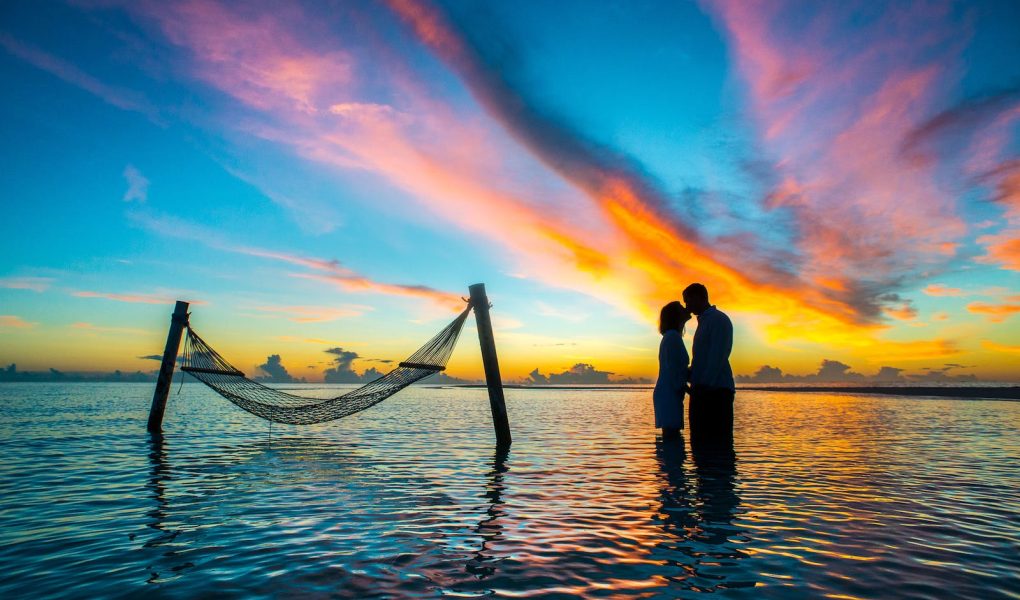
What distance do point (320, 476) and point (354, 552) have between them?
5873 mm

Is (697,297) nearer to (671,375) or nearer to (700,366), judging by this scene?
(700,366)

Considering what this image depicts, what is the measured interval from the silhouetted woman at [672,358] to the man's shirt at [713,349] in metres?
0.73

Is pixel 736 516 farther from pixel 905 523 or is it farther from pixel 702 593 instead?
pixel 702 593

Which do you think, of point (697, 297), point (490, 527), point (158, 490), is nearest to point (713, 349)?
point (697, 297)

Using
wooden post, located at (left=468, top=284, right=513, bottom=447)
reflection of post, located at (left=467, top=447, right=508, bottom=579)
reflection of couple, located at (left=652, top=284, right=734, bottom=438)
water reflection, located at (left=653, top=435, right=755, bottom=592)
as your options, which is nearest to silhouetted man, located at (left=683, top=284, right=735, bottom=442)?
reflection of couple, located at (left=652, top=284, right=734, bottom=438)

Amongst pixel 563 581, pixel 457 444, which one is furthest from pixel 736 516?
pixel 457 444

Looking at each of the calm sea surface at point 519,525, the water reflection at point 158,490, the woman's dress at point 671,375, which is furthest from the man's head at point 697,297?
the water reflection at point 158,490

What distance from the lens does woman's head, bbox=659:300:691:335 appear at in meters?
10.3

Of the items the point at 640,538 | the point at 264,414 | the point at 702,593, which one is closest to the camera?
the point at 702,593

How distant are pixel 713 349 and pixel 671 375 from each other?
140cm

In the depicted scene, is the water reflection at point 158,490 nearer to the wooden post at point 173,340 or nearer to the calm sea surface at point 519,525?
the calm sea surface at point 519,525

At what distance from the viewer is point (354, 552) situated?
555 cm

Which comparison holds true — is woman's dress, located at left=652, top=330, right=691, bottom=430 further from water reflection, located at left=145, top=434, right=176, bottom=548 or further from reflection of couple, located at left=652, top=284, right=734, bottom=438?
water reflection, located at left=145, top=434, right=176, bottom=548

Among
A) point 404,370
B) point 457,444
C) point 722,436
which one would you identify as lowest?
point 457,444
